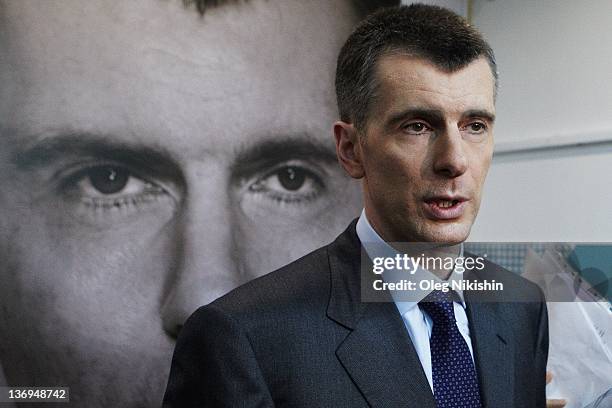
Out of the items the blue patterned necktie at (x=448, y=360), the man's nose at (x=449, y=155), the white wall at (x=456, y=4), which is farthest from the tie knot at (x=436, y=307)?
the white wall at (x=456, y=4)

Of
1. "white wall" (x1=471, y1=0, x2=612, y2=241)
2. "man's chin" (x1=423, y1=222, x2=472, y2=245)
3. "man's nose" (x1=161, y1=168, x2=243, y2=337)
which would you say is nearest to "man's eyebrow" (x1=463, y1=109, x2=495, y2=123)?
"man's chin" (x1=423, y1=222, x2=472, y2=245)

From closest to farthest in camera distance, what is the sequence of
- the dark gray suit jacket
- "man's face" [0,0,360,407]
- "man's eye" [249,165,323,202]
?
the dark gray suit jacket < "man's face" [0,0,360,407] < "man's eye" [249,165,323,202]

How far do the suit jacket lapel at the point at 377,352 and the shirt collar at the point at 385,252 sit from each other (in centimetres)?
2

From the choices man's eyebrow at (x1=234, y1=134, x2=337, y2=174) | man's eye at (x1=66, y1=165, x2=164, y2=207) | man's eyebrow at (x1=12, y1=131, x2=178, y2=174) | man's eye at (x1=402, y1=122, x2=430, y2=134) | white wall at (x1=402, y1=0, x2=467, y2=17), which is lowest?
man's eye at (x1=402, y1=122, x2=430, y2=134)

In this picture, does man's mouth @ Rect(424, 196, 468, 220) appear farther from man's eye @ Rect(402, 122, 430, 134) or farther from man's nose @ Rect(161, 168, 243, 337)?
man's nose @ Rect(161, 168, 243, 337)

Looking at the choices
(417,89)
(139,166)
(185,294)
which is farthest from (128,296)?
(417,89)

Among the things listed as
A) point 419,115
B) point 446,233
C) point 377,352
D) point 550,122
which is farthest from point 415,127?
point 550,122

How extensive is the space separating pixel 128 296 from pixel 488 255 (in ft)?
2.21

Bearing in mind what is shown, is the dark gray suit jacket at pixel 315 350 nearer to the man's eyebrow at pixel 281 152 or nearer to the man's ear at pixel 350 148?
the man's ear at pixel 350 148

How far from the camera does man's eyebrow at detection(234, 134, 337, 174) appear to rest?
1.28 metres

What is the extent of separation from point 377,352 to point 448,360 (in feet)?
0.28

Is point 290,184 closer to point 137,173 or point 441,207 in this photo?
point 137,173

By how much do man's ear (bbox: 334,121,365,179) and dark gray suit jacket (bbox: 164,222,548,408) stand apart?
71mm

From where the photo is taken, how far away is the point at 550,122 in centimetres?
122
